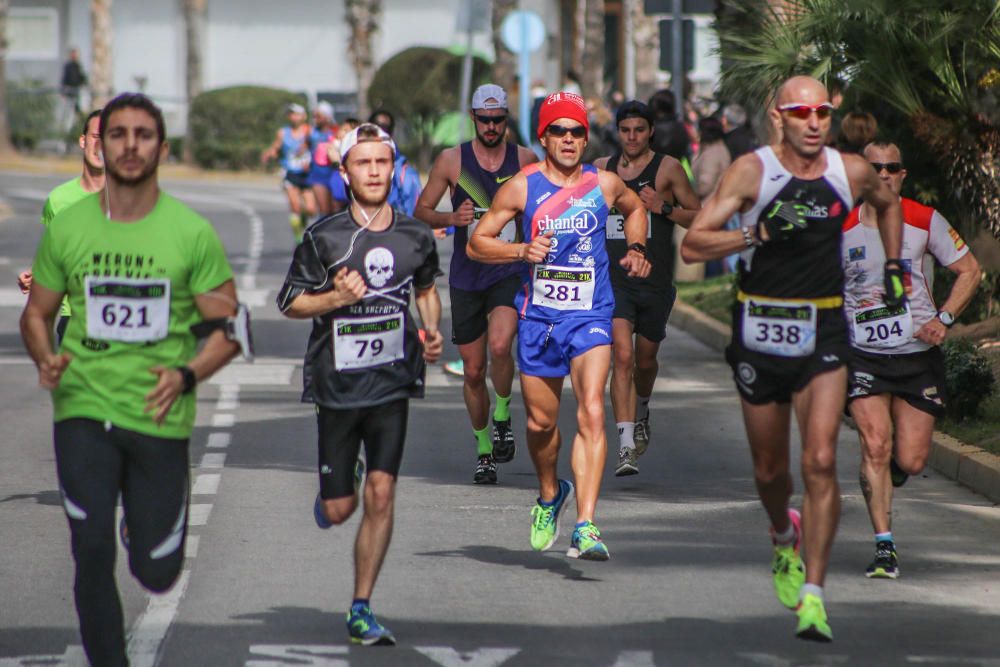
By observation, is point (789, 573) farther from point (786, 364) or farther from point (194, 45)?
point (194, 45)

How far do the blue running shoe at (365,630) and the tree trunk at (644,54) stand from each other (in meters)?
25.3

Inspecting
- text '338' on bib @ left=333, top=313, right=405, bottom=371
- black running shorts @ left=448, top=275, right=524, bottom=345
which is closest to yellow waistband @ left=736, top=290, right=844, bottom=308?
text '338' on bib @ left=333, top=313, right=405, bottom=371

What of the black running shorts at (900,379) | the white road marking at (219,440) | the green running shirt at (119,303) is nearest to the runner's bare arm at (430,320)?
the green running shirt at (119,303)

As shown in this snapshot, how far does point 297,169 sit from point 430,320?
63.9 ft

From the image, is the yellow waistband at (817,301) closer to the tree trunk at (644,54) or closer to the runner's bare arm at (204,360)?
the runner's bare arm at (204,360)

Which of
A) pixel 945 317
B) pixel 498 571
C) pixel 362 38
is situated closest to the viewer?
pixel 498 571

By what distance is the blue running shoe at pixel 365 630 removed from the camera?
23.1 ft

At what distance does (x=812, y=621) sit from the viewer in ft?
22.2

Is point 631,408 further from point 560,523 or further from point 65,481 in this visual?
point 65,481

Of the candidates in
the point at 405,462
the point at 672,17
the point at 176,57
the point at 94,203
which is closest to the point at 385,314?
the point at 94,203

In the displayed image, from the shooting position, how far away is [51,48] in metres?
59.7

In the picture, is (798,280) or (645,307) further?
(645,307)

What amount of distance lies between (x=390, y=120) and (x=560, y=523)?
833 centimetres

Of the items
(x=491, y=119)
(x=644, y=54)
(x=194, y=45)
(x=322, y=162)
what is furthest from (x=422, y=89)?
(x=491, y=119)
